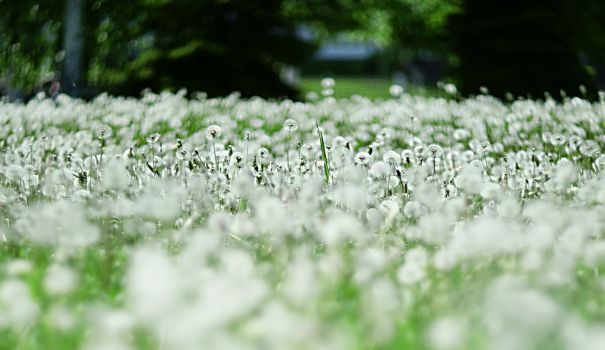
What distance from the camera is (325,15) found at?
16.7 metres

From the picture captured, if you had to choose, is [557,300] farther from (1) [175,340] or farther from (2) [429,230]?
(1) [175,340]

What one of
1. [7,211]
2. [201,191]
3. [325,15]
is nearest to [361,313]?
[201,191]

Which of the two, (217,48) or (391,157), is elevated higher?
(391,157)

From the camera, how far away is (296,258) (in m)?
2.73

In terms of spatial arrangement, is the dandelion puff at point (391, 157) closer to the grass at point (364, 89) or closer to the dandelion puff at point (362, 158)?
the dandelion puff at point (362, 158)

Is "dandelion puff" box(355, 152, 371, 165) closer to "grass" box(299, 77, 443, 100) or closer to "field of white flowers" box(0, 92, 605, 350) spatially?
"field of white flowers" box(0, 92, 605, 350)

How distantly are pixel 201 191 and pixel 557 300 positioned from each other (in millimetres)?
2031

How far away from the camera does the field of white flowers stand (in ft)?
5.50

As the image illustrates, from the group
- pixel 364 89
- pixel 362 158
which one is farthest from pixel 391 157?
pixel 364 89

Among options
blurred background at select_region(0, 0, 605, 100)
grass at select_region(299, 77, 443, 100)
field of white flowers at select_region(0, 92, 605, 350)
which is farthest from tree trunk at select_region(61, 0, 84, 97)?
field of white flowers at select_region(0, 92, 605, 350)

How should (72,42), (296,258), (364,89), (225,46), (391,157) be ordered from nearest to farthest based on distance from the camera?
(296,258) < (391,157) < (72,42) < (225,46) < (364,89)

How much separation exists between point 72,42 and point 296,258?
11.6 meters

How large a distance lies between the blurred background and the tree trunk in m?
0.02

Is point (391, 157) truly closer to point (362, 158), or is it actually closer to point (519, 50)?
point (362, 158)
